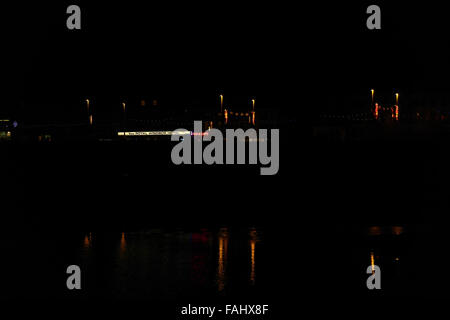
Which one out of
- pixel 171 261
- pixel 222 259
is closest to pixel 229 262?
pixel 222 259

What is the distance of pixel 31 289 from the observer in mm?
8906

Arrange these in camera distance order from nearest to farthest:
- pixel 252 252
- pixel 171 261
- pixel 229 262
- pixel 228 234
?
pixel 229 262 < pixel 171 261 < pixel 252 252 < pixel 228 234

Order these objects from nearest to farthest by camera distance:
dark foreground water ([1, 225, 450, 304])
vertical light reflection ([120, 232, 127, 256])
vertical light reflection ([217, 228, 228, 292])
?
dark foreground water ([1, 225, 450, 304]) → vertical light reflection ([217, 228, 228, 292]) → vertical light reflection ([120, 232, 127, 256])

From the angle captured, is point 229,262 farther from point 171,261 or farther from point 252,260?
point 171,261

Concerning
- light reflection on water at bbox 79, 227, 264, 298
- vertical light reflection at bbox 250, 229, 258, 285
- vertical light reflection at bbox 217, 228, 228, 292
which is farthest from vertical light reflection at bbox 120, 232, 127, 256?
vertical light reflection at bbox 250, 229, 258, 285

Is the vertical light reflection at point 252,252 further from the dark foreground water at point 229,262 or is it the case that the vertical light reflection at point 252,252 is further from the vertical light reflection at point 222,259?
the vertical light reflection at point 222,259

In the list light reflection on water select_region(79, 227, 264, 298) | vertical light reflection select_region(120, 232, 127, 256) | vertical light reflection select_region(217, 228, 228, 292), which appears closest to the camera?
light reflection on water select_region(79, 227, 264, 298)

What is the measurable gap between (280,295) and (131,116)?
8463 cm

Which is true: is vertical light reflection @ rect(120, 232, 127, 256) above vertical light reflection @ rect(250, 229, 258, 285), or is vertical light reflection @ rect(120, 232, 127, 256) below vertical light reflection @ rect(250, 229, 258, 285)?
below

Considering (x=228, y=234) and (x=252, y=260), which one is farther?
(x=228, y=234)

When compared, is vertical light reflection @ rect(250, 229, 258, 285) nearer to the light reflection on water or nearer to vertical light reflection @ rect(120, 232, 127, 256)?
the light reflection on water

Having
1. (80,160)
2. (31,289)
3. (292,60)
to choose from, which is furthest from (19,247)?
(292,60)

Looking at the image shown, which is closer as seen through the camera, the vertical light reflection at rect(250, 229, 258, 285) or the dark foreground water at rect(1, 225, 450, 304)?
the dark foreground water at rect(1, 225, 450, 304)

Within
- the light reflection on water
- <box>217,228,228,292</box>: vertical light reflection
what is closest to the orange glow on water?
the light reflection on water
